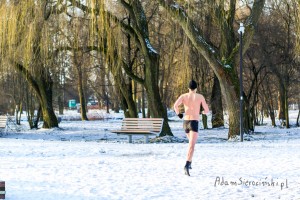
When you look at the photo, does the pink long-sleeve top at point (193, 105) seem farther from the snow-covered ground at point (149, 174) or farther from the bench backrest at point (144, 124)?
the bench backrest at point (144, 124)

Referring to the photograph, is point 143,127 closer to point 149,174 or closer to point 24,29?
point 24,29

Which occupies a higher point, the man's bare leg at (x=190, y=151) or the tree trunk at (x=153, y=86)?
the tree trunk at (x=153, y=86)

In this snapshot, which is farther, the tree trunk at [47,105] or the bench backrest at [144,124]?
the tree trunk at [47,105]

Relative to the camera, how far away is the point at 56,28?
792 inches

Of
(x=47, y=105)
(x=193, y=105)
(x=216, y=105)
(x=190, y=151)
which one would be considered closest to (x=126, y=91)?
(x=47, y=105)

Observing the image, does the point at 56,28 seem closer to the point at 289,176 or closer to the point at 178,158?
the point at 178,158

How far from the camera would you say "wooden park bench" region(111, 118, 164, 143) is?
1825cm

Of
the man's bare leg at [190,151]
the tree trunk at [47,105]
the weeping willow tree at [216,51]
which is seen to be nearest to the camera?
the man's bare leg at [190,151]

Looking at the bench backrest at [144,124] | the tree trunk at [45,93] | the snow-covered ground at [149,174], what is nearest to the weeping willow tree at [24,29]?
the bench backrest at [144,124]

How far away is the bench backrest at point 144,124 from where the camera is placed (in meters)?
18.3

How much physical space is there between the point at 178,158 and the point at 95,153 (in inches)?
99.1

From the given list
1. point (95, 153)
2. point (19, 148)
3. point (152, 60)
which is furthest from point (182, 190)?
point (152, 60)

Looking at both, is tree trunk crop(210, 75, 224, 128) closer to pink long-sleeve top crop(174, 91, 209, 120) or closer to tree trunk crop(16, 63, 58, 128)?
tree trunk crop(16, 63, 58, 128)

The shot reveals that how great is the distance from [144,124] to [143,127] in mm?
111
